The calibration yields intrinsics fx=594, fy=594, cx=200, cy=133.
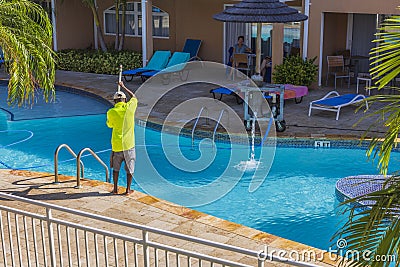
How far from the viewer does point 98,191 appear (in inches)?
Answer: 343

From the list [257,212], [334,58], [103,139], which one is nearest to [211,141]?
[103,139]

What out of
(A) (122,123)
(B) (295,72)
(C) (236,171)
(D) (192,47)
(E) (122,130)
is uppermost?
(D) (192,47)

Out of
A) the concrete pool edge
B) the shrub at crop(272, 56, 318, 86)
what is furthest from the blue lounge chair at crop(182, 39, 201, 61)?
the concrete pool edge

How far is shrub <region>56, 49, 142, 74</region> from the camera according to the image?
19.4 m

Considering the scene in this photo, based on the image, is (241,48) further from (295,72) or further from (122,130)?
(122,130)

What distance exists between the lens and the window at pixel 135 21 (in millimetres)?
21047

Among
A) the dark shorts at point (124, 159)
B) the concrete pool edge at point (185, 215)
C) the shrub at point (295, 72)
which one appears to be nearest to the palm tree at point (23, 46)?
the concrete pool edge at point (185, 215)

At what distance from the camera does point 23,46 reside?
27.7 feet

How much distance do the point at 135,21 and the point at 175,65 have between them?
4.48 meters

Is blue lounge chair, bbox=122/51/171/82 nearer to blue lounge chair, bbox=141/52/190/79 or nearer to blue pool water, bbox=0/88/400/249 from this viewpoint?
blue lounge chair, bbox=141/52/190/79

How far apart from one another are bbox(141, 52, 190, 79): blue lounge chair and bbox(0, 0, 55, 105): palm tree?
835cm

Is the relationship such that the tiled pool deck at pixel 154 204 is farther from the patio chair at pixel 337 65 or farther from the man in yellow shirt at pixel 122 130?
the patio chair at pixel 337 65

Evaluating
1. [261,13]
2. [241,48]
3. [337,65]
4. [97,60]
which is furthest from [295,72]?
[97,60]

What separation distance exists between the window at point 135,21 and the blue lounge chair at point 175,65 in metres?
2.87
